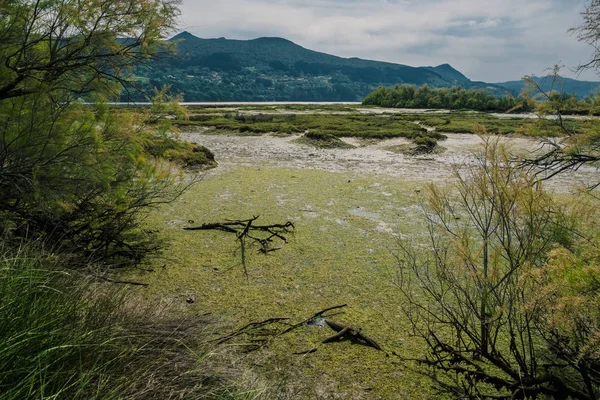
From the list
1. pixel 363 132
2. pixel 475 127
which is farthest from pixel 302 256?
pixel 363 132

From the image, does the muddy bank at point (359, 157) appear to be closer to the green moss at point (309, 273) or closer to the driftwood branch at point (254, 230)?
the green moss at point (309, 273)

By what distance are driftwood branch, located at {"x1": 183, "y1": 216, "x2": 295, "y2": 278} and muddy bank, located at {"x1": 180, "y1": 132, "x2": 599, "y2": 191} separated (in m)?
4.25

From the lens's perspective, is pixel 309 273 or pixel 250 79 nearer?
pixel 309 273

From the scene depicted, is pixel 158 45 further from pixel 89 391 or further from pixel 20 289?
pixel 89 391

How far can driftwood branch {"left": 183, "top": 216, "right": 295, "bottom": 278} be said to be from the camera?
15.2 feet

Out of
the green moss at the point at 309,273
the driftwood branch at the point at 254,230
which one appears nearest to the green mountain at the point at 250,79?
the green moss at the point at 309,273

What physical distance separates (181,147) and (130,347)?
10.5 feet

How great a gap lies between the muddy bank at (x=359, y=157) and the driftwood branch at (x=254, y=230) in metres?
4.25

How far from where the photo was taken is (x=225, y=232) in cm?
490

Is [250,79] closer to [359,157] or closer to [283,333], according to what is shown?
[359,157]

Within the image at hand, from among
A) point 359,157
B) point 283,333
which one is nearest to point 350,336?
point 283,333

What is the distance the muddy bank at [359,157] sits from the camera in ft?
28.9

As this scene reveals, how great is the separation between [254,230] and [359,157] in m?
6.64

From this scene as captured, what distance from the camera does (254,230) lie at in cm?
501
